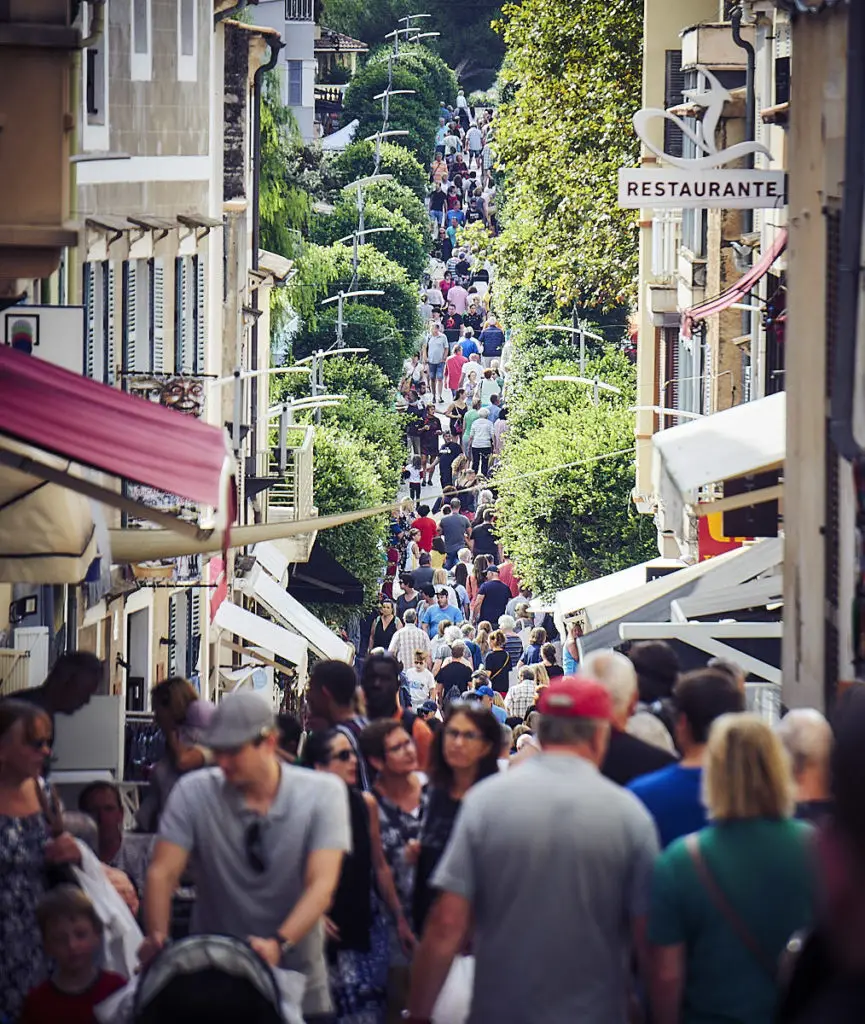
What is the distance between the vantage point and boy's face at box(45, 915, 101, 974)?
729 cm

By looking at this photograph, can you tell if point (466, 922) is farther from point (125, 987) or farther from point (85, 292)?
point (85, 292)

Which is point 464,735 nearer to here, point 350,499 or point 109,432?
point 109,432

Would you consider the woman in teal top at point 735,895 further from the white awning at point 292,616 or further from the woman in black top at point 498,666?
the white awning at point 292,616

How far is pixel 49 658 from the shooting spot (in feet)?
60.1

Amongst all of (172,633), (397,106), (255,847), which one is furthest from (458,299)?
(255,847)

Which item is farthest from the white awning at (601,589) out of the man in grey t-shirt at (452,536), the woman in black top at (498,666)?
the man in grey t-shirt at (452,536)

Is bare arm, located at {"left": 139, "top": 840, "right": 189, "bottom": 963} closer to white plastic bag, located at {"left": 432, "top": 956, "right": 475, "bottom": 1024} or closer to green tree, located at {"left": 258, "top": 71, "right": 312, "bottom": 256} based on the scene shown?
white plastic bag, located at {"left": 432, "top": 956, "right": 475, "bottom": 1024}

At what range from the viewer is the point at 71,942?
729 cm

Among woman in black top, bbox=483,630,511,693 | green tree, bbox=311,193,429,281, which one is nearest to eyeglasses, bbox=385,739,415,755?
woman in black top, bbox=483,630,511,693

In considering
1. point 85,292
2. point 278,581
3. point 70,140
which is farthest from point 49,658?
point 278,581

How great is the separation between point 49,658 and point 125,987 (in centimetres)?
1122

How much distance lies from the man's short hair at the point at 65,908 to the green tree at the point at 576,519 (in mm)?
33121

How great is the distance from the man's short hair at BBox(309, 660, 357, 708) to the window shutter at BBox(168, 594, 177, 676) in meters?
17.6

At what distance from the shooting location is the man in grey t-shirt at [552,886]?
643cm
